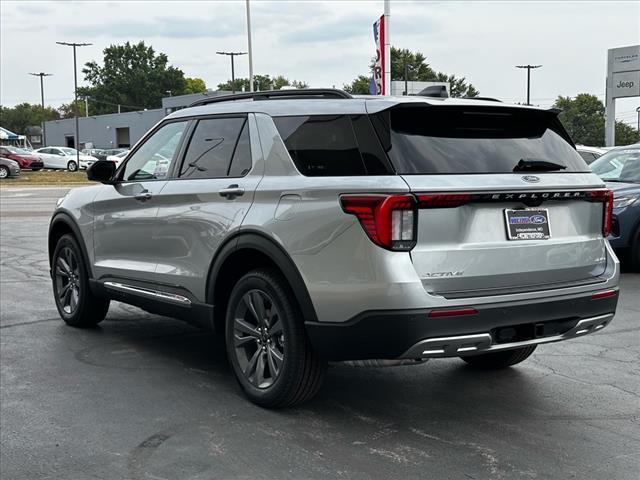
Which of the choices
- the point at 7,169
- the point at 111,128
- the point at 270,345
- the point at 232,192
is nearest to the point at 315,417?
the point at 270,345

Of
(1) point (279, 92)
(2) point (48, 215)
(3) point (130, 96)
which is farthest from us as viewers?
(3) point (130, 96)

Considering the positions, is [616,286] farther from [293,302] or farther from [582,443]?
[293,302]

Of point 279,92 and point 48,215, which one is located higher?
point 279,92

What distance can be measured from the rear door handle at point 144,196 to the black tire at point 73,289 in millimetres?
1232

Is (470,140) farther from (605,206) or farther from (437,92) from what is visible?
(605,206)

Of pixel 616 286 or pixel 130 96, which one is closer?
pixel 616 286

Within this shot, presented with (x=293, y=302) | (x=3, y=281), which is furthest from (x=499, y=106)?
(x=3, y=281)

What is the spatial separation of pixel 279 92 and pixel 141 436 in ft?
7.55

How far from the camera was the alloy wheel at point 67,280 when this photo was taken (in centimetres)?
711

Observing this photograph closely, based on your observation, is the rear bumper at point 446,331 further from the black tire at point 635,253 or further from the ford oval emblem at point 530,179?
the black tire at point 635,253

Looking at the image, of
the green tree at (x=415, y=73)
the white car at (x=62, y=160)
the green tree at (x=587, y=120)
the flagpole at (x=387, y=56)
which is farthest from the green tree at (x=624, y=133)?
the flagpole at (x=387, y=56)

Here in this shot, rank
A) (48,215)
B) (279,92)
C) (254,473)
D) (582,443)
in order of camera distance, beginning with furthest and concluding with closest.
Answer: (48,215) < (279,92) < (582,443) < (254,473)

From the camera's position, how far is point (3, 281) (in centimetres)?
975

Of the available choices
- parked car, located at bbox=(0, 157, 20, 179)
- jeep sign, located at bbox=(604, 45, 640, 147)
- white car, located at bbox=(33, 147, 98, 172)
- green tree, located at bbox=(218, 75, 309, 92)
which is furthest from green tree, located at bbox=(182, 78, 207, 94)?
jeep sign, located at bbox=(604, 45, 640, 147)
